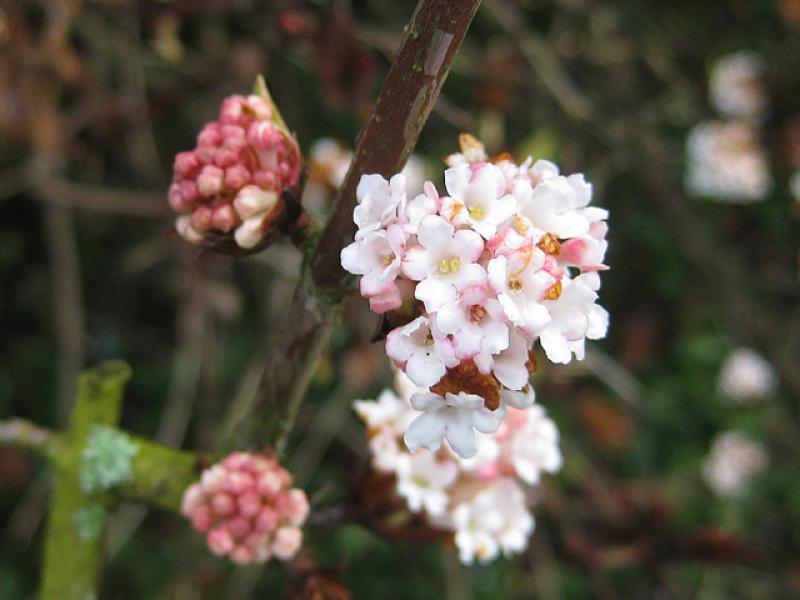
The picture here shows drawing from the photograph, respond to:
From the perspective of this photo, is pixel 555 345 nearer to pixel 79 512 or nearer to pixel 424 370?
pixel 424 370

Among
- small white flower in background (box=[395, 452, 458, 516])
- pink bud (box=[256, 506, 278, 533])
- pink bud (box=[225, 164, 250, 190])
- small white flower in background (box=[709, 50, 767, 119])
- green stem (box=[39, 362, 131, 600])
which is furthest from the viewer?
small white flower in background (box=[709, 50, 767, 119])

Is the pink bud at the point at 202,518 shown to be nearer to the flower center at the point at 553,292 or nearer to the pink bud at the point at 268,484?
the pink bud at the point at 268,484

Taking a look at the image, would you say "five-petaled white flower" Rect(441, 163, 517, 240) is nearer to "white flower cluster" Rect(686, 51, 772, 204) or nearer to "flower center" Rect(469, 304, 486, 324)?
"flower center" Rect(469, 304, 486, 324)

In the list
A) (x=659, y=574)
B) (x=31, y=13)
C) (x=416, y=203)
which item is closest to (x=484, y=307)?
(x=416, y=203)

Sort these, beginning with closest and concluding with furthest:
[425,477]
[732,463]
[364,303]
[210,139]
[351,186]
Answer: [351,186], [210,139], [425,477], [364,303], [732,463]

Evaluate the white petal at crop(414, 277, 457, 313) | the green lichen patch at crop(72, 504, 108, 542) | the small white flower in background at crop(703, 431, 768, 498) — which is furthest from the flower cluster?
the small white flower in background at crop(703, 431, 768, 498)

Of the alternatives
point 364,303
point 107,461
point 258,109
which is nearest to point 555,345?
point 258,109

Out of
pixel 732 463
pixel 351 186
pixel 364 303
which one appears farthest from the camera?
pixel 732 463
